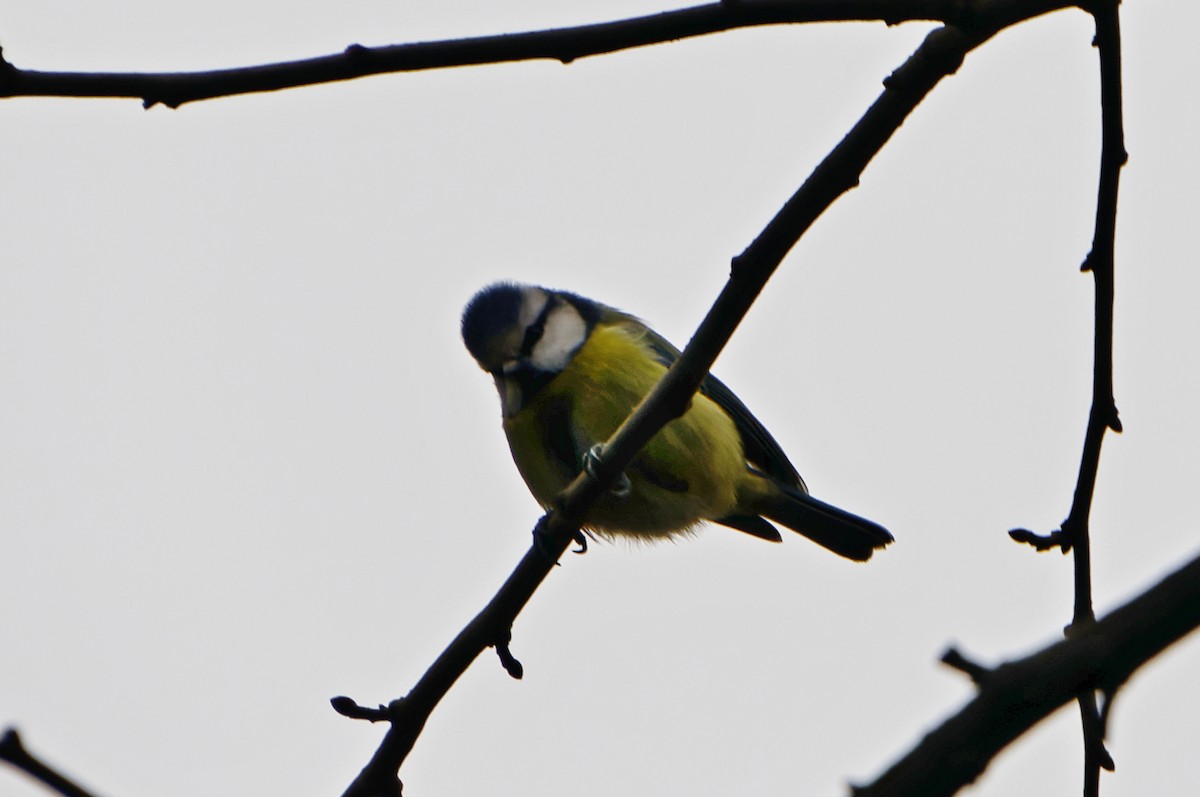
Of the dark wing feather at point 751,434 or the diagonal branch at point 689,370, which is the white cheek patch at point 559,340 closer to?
the dark wing feather at point 751,434

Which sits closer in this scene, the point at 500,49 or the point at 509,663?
the point at 500,49

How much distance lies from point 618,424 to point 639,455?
155mm

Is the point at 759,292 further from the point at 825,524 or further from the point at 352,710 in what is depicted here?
the point at 825,524

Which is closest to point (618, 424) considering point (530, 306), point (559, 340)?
point (559, 340)

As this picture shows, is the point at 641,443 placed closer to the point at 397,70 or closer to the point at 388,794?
the point at 388,794

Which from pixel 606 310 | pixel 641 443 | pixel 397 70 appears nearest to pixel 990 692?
pixel 397 70

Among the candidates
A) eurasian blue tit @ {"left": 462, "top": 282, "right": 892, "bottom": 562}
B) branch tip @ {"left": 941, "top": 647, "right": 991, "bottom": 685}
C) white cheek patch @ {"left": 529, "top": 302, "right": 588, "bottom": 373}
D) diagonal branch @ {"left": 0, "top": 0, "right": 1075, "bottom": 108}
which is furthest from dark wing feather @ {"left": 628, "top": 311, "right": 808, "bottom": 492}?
branch tip @ {"left": 941, "top": 647, "right": 991, "bottom": 685}

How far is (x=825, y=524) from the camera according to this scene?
5.24 metres

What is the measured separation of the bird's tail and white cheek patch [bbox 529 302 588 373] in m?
0.93

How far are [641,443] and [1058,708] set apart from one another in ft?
5.78

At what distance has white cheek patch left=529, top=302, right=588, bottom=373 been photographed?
4.73 m

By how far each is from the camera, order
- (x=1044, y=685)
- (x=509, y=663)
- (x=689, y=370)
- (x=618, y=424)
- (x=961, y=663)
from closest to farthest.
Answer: (x=1044, y=685) < (x=961, y=663) < (x=689, y=370) < (x=509, y=663) < (x=618, y=424)

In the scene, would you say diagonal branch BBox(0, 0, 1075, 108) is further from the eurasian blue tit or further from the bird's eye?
the bird's eye

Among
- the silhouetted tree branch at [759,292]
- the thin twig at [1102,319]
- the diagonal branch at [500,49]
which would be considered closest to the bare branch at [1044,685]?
the silhouetted tree branch at [759,292]
